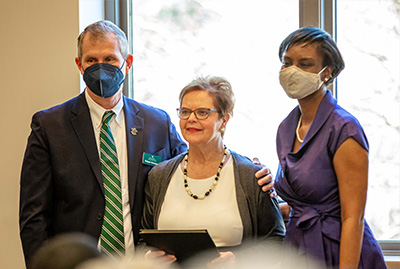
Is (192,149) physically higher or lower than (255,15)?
lower

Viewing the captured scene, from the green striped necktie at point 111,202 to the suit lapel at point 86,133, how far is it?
39 mm

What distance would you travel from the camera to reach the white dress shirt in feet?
Answer: 8.82

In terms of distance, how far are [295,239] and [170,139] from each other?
0.92m

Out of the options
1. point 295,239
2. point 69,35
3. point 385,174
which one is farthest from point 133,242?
point 385,174

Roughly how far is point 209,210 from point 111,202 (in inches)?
19.7

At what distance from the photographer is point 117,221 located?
2.65 meters

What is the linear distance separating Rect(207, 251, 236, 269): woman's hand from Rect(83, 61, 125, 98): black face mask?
0.97 metres

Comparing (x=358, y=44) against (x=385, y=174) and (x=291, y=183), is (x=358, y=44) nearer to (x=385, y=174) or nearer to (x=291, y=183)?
(x=385, y=174)

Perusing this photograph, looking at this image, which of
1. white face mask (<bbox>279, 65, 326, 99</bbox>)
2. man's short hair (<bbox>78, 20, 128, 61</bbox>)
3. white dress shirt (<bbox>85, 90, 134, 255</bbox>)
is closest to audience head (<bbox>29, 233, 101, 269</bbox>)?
white face mask (<bbox>279, 65, 326, 99</bbox>)

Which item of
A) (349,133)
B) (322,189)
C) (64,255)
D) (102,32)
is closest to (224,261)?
(322,189)

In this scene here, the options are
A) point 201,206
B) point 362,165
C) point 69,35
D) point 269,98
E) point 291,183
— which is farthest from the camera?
point 269,98

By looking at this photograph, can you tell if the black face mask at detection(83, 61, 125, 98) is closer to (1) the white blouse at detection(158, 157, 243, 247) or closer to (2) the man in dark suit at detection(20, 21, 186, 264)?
(2) the man in dark suit at detection(20, 21, 186, 264)

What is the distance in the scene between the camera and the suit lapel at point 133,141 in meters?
2.72

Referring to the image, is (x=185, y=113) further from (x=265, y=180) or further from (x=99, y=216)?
(x=99, y=216)
